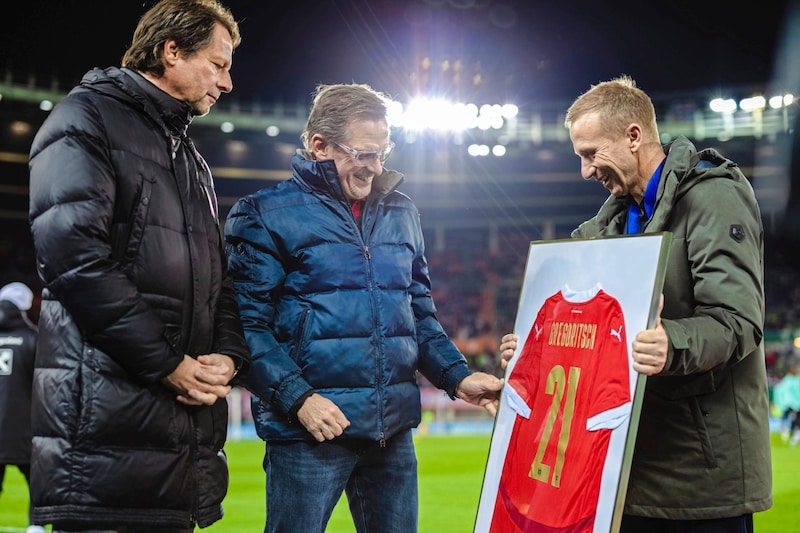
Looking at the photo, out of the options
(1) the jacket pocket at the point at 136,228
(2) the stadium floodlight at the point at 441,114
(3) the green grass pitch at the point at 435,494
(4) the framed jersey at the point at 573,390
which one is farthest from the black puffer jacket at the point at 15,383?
(2) the stadium floodlight at the point at 441,114

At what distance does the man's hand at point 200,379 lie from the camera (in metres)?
2.11

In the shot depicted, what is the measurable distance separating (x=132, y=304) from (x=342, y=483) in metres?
0.98

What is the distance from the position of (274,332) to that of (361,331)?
29cm

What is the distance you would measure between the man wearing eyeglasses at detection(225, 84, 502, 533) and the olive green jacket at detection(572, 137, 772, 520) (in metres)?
0.61

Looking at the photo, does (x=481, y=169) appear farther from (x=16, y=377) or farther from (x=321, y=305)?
(x=321, y=305)

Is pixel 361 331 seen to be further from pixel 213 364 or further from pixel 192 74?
pixel 192 74

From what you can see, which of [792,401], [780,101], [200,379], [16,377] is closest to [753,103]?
[780,101]

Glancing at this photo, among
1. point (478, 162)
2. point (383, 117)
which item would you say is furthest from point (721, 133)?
point (383, 117)

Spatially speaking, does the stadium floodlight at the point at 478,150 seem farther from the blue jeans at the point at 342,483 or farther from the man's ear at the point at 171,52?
the man's ear at the point at 171,52

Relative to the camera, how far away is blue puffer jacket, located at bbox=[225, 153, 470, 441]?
8.30 feet

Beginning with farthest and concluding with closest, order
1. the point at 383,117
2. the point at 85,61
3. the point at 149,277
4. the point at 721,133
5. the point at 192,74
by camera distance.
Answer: the point at 721,133
the point at 85,61
the point at 383,117
the point at 192,74
the point at 149,277

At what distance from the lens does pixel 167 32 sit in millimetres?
2287

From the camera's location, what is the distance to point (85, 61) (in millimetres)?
27109

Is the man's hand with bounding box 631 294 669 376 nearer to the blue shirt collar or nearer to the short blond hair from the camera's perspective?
the blue shirt collar
